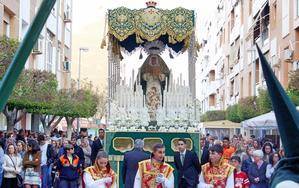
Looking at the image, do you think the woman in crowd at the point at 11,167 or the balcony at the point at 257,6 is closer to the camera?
the woman in crowd at the point at 11,167

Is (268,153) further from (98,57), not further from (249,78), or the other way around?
(98,57)

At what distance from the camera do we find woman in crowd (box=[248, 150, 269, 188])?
43.2 ft

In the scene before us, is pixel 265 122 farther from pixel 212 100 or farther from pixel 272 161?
pixel 212 100

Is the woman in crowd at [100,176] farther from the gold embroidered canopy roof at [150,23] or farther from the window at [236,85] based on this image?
the window at [236,85]

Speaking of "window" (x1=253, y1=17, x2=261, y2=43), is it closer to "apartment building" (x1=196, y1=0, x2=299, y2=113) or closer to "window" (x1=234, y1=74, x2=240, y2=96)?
"apartment building" (x1=196, y1=0, x2=299, y2=113)

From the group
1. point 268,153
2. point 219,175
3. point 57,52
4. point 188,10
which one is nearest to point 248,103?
point 57,52

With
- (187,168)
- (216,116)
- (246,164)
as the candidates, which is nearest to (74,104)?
(216,116)

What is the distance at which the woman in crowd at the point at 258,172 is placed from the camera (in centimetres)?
1318

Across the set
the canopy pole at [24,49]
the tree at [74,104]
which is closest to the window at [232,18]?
the tree at [74,104]

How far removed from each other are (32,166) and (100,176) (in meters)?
4.60

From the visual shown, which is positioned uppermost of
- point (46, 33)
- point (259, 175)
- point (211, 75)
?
point (211, 75)

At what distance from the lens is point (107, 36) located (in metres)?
18.7

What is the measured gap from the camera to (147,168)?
32.9ft

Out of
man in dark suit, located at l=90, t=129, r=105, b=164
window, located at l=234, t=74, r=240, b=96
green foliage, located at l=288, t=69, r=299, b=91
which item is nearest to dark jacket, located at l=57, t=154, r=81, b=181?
man in dark suit, located at l=90, t=129, r=105, b=164
